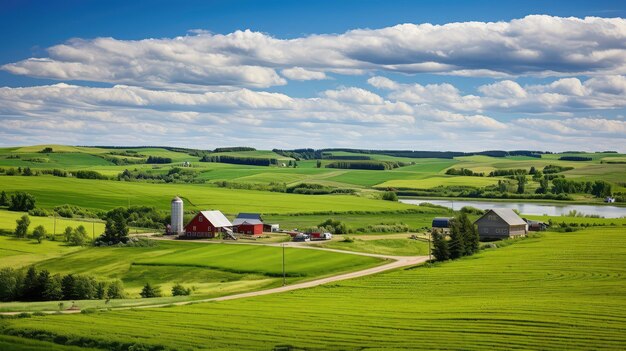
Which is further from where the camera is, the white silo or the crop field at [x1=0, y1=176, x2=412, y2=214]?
the crop field at [x1=0, y1=176, x2=412, y2=214]

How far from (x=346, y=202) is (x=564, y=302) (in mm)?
95740

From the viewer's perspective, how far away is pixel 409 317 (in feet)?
150

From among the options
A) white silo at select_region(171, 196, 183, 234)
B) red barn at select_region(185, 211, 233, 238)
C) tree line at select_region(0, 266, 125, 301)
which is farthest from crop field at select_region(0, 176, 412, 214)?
tree line at select_region(0, 266, 125, 301)

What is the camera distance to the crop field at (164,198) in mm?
129875

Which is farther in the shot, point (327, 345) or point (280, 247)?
point (280, 247)

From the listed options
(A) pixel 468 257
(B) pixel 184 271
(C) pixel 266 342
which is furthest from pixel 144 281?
(C) pixel 266 342

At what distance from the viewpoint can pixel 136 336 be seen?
42.4 metres

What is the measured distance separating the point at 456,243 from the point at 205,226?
36.0 metres

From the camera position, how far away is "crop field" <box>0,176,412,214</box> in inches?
5113

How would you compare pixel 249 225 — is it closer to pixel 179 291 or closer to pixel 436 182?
pixel 179 291

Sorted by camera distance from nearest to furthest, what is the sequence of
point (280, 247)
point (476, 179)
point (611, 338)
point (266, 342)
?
1. point (611, 338)
2. point (266, 342)
3. point (280, 247)
4. point (476, 179)

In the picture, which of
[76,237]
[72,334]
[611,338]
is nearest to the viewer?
[611,338]

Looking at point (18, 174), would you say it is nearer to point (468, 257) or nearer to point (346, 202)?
point (346, 202)

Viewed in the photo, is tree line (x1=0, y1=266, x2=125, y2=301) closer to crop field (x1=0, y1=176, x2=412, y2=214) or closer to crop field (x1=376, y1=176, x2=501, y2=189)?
crop field (x1=0, y1=176, x2=412, y2=214)
